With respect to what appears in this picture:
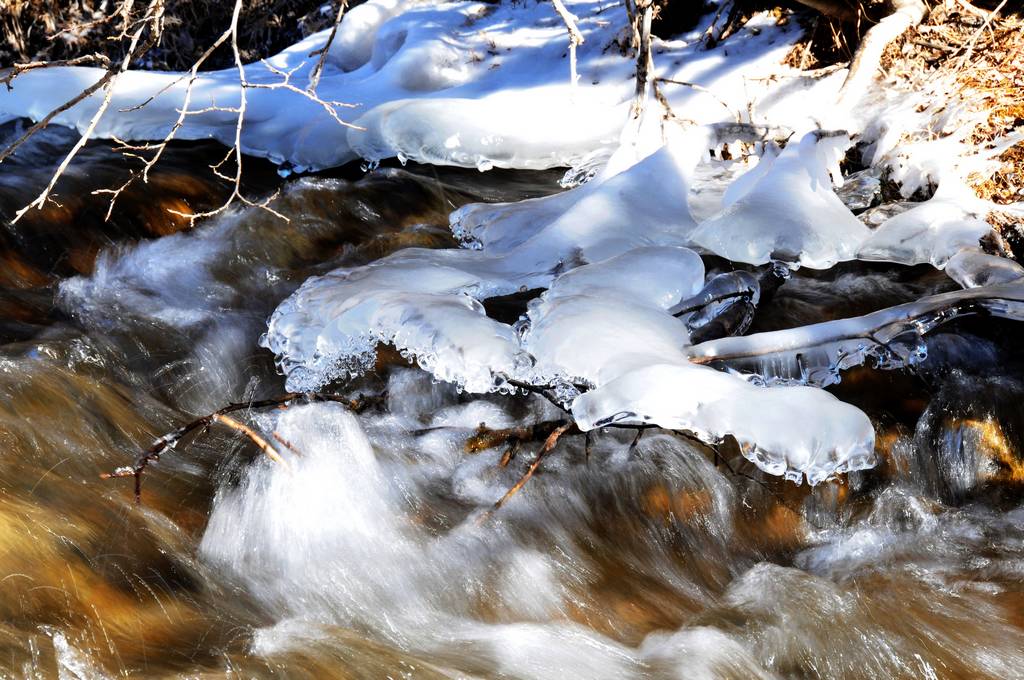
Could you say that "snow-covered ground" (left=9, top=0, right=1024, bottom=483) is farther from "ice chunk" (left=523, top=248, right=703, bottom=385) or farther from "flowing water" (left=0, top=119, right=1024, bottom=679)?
"flowing water" (left=0, top=119, right=1024, bottom=679)

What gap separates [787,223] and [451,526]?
2152 millimetres

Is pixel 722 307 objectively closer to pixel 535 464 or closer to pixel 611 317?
pixel 611 317

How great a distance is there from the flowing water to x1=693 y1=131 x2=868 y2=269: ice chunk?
0.85 ft

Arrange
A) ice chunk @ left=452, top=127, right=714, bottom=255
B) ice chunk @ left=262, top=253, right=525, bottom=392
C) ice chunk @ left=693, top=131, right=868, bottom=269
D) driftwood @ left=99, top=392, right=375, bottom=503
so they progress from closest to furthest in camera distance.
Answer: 1. driftwood @ left=99, top=392, right=375, bottom=503
2. ice chunk @ left=262, top=253, right=525, bottom=392
3. ice chunk @ left=693, top=131, right=868, bottom=269
4. ice chunk @ left=452, top=127, right=714, bottom=255

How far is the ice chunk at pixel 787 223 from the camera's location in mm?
3988

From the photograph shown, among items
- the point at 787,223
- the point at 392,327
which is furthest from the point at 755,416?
the point at 787,223

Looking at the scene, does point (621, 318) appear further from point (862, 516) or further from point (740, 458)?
point (862, 516)

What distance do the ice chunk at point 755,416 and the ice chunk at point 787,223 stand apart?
159cm

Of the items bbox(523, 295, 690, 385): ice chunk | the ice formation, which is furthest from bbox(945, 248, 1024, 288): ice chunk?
the ice formation

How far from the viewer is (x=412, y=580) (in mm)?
2645

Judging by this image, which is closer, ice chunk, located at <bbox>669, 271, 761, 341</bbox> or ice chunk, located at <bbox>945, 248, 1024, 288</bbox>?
ice chunk, located at <bbox>669, 271, 761, 341</bbox>

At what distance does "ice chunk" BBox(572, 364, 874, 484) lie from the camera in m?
2.38

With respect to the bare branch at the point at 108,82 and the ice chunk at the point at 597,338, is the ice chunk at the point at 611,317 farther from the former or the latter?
the bare branch at the point at 108,82

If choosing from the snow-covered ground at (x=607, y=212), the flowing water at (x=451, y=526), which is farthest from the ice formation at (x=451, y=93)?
the flowing water at (x=451, y=526)
